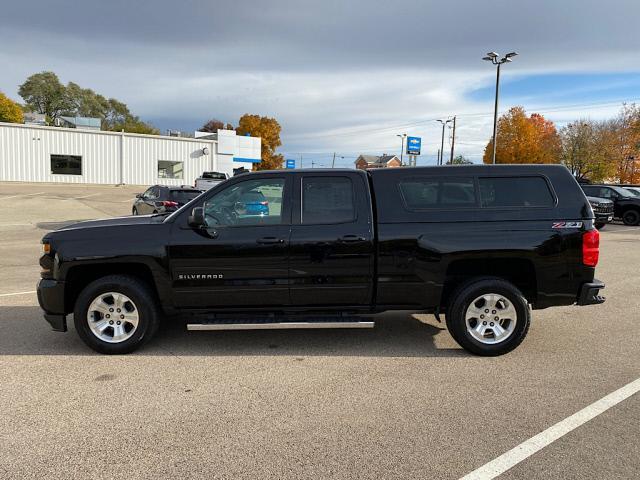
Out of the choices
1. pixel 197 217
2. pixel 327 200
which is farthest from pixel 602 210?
pixel 197 217

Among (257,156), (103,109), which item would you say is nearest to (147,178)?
(257,156)

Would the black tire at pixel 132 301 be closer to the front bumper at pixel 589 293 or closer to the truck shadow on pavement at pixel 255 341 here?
the truck shadow on pavement at pixel 255 341

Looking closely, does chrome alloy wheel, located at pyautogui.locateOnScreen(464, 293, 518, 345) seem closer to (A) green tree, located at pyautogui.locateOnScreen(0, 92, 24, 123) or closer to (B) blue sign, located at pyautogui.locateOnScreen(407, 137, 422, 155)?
(B) blue sign, located at pyautogui.locateOnScreen(407, 137, 422, 155)

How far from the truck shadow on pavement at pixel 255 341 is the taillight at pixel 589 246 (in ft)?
5.03

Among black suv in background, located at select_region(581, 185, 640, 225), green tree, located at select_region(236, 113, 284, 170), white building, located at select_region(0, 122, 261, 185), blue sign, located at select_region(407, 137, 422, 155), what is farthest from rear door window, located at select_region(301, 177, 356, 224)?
green tree, located at select_region(236, 113, 284, 170)

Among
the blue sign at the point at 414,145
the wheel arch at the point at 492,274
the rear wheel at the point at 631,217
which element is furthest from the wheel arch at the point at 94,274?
the blue sign at the point at 414,145

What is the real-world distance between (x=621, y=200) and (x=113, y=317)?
22.7 metres

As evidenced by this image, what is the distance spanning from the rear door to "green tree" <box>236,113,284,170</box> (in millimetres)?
62183

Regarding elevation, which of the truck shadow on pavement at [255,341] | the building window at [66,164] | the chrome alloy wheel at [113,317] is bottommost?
the truck shadow on pavement at [255,341]

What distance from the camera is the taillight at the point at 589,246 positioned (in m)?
4.73

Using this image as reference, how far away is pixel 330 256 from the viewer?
4746mm

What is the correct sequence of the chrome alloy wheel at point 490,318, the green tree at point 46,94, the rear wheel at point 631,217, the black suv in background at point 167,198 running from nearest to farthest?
1. the chrome alloy wheel at point 490,318
2. the black suv in background at point 167,198
3. the rear wheel at point 631,217
4. the green tree at point 46,94

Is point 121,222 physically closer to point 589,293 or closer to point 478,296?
point 478,296

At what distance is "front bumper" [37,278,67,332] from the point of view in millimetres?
4746
